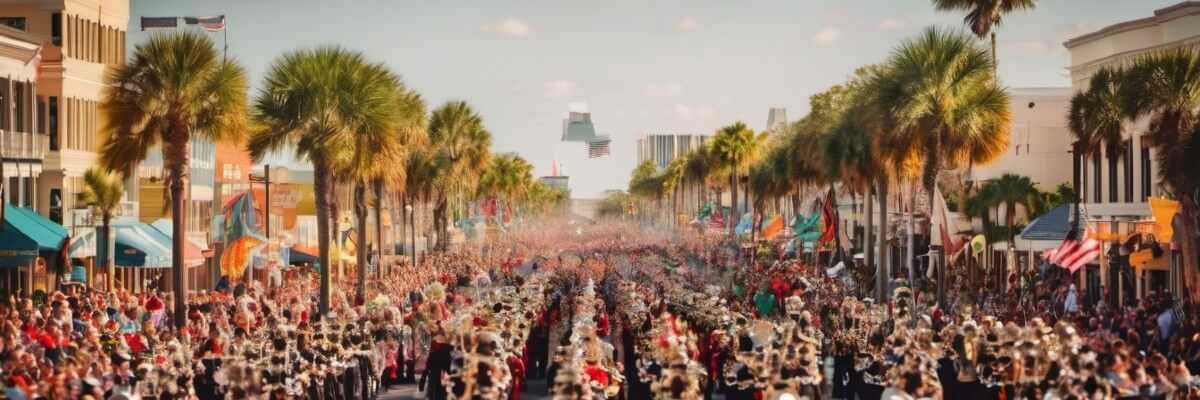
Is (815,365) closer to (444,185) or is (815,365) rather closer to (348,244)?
(348,244)

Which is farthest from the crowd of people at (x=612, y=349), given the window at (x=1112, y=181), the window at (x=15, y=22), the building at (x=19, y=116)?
the window at (x=15, y=22)

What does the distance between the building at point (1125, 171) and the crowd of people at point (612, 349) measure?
175 inches

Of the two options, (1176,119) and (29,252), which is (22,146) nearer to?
(29,252)

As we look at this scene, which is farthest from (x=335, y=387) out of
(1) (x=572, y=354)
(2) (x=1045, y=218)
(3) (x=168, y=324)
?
(2) (x=1045, y=218)

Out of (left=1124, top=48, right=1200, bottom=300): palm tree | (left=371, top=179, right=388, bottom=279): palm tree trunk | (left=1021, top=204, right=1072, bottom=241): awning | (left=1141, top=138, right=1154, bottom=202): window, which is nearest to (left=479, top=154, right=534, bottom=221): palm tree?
(left=371, top=179, right=388, bottom=279): palm tree trunk

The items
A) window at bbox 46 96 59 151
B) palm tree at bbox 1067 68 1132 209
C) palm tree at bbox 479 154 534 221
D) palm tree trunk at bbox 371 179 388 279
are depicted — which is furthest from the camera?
palm tree at bbox 479 154 534 221

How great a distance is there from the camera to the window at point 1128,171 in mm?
44250

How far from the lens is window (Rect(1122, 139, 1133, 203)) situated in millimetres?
44250

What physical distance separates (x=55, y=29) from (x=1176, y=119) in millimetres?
28065

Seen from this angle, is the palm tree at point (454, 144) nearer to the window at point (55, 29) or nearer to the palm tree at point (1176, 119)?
the window at point (55, 29)

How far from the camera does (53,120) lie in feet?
150

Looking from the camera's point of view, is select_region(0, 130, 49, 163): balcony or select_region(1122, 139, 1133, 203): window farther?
select_region(1122, 139, 1133, 203): window

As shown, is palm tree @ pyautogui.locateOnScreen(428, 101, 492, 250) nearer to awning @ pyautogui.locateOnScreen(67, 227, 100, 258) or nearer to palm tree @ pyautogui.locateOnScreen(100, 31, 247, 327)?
awning @ pyautogui.locateOnScreen(67, 227, 100, 258)

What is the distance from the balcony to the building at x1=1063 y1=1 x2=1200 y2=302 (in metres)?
23.4
